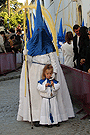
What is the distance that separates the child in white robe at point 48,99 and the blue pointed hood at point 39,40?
34cm

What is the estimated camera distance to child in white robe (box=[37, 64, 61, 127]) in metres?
4.96

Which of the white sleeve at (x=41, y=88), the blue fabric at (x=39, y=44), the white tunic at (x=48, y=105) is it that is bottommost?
the white tunic at (x=48, y=105)

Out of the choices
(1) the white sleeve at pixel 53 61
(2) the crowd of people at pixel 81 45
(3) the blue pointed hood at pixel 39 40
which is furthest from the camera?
(2) the crowd of people at pixel 81 45

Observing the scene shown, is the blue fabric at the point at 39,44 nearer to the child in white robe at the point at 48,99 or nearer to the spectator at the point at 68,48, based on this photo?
the child in white robe at the point at 48,99

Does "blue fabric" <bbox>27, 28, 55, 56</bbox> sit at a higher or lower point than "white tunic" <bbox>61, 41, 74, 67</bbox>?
higher

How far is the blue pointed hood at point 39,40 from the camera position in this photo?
16.2ft

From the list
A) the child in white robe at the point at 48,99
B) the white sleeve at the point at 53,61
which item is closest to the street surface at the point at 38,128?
the child in white robe at the point at 48,99

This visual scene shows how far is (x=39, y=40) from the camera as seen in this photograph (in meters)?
4.98

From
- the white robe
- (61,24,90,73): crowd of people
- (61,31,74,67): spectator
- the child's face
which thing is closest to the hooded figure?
the white robe

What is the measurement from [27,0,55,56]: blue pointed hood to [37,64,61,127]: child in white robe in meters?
0.34

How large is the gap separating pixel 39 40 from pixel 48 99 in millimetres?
1100

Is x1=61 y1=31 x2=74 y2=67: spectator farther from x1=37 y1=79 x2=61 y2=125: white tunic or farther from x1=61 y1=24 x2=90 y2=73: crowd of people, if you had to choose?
x1=37 y1=79 x2=61 y2=125: white tunic

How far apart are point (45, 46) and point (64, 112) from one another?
4.33ft

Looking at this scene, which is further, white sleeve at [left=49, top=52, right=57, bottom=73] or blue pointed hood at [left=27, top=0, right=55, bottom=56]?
white sleeve at [left=49, top=52, right=57, bottom=73]
